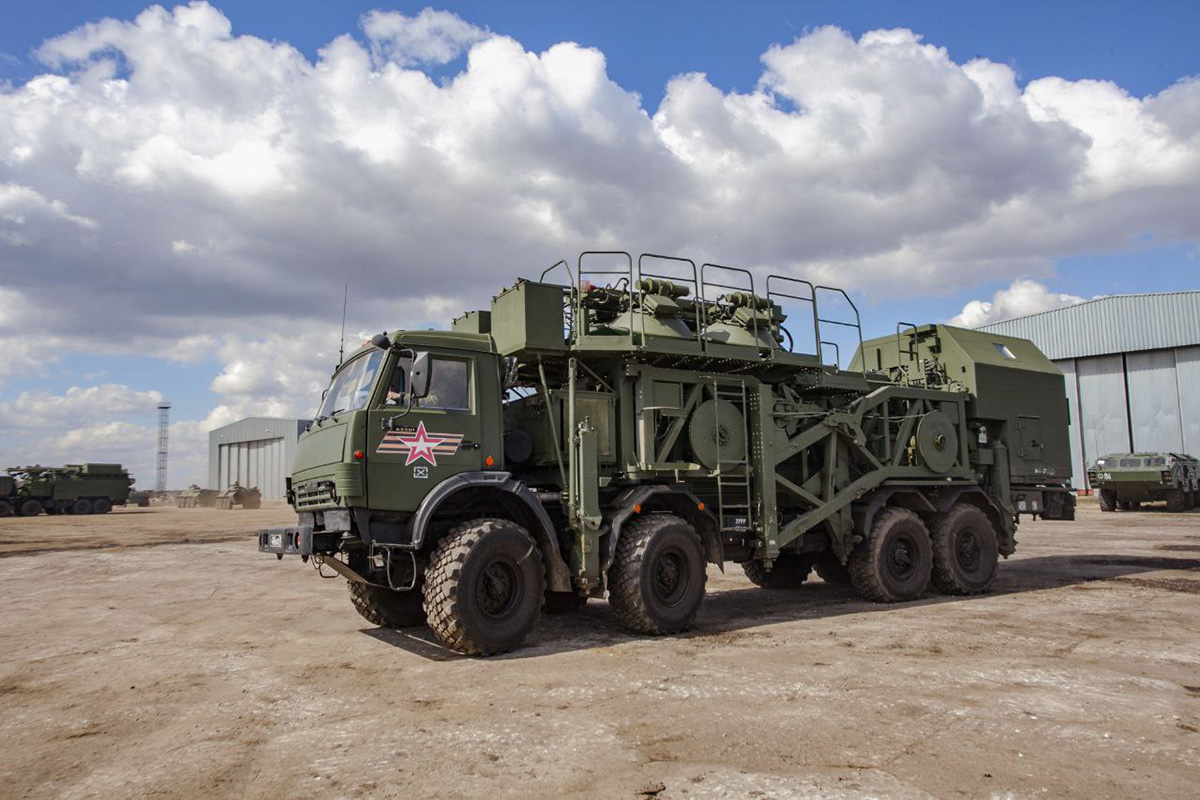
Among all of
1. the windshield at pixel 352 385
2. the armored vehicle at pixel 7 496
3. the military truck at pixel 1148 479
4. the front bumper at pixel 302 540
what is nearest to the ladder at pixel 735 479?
the windshield at pixel 352 385

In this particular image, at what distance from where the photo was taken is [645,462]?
8844 mm

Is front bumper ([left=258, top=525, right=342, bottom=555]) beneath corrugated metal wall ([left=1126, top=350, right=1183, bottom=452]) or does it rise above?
beneath

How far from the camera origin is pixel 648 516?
344 inches

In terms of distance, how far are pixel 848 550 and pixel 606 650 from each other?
4436mm

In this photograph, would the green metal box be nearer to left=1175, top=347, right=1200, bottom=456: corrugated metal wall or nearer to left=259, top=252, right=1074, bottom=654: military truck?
left=259, top=252, right=1074, bottom=654: military truck

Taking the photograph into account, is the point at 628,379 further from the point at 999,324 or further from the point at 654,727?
the point at 999,324

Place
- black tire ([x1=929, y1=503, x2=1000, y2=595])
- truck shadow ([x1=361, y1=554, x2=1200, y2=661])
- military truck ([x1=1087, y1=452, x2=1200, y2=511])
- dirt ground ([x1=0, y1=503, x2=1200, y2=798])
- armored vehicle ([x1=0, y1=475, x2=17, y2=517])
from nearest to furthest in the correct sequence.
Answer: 1. dirt ground ([x1=0, y1=503, x2=1200, y2=798])
2. truck shadow ([x1=361, y1=554, x2=1200, y2=661])
3. black tire ([x1=929, y1=503, x2=1000, y2=595])
4. military truck ([x1=1087, y1=452, x2=1200, y2=511])
5. armored vehicle ([x1=0, y1=475, x2=17, y2=517])

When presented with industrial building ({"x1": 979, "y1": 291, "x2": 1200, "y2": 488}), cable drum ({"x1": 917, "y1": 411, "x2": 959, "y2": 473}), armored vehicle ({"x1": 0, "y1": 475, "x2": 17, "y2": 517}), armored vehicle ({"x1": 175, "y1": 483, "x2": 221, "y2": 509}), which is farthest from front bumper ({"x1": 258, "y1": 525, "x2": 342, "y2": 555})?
armored vehicle ({"x1": 175, "y1": 483, "x2": 221, "y2": 509})

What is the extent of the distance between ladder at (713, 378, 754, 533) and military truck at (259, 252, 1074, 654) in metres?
0.03

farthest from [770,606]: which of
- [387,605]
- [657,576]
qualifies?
[387,605]

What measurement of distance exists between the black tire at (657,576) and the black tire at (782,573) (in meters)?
3.62

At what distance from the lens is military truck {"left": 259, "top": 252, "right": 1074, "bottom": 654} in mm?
7520

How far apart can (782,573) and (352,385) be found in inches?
284

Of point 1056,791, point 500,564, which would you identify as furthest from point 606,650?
point 1056,791
